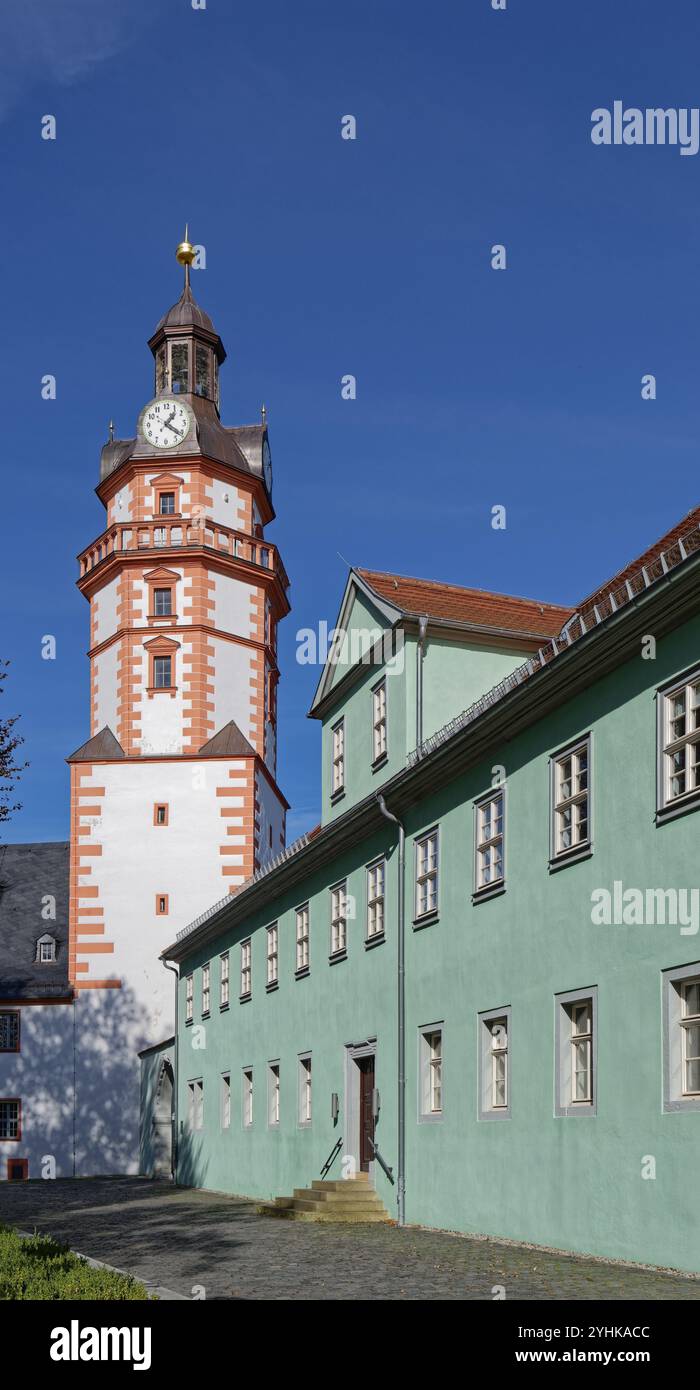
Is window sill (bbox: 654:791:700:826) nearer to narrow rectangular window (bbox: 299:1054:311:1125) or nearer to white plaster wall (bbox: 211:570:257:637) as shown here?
narrow rectangular window (bbox: 299:1054:311:1125)

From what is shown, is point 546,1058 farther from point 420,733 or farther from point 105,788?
point 105,788

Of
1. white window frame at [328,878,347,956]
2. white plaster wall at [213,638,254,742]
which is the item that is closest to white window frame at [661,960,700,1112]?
white window frame at [328,878,347,956]

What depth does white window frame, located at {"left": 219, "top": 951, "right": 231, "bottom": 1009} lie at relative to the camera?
35.5 metres

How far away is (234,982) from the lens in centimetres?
3472

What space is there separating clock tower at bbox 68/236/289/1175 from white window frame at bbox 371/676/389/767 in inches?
816

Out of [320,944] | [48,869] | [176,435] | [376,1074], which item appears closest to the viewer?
[376,1074]

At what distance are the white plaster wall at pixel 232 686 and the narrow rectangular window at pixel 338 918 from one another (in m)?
21.0

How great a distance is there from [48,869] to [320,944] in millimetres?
29309

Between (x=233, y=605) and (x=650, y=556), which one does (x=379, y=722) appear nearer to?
(x=650, y=556)

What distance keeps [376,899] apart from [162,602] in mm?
25108

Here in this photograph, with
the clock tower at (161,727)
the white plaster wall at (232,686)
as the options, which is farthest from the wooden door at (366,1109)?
the white plaster wall at (232,686)

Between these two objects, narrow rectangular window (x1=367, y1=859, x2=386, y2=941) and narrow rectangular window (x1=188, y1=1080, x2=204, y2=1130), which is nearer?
narrow rectangular window (x1=367, y1=859, x2=386, y2=941)
